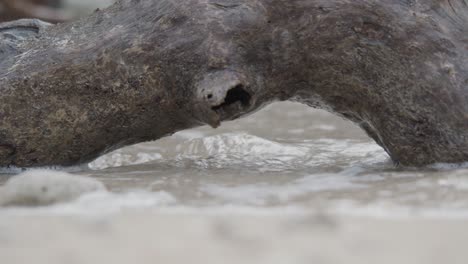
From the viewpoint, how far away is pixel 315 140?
15.5 feet

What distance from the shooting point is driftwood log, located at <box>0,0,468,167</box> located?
9.86 feet

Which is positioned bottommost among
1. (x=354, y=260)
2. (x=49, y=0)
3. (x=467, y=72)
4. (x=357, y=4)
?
(x=354, y=260)

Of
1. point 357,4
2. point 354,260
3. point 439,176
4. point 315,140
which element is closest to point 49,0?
point 315,140

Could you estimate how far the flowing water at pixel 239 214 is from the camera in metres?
1.60

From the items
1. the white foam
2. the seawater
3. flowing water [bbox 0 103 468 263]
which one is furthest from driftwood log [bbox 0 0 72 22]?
the white foam

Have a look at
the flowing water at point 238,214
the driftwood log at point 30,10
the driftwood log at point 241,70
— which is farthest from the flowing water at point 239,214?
the driftwood log at point 30,10

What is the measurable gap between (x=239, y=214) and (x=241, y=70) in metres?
1.20

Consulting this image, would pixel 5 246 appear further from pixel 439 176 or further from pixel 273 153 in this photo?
pixel 273 153

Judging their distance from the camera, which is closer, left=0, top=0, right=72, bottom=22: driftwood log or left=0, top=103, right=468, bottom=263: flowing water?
left=0, top=103, right=468, bottom=263: flowing water

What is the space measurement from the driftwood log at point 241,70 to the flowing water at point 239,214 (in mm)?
222

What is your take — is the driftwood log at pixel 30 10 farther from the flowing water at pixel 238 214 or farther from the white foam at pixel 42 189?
the white foam at pixel 42 189

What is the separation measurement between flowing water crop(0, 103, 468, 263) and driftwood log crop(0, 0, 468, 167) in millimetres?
222

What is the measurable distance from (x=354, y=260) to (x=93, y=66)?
1959 millimetres

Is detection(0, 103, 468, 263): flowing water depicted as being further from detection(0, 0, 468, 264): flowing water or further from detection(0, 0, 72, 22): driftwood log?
detection(0, 0, 72, 22): driftwood log
